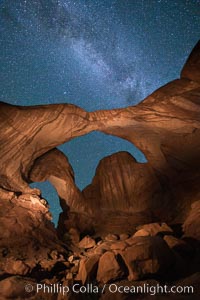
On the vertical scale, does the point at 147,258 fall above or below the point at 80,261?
above

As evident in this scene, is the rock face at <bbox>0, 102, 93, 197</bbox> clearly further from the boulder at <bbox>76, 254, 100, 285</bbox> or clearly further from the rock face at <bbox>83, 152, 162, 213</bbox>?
the boulder at <bbox>76, 254, 100, 285</bbox>

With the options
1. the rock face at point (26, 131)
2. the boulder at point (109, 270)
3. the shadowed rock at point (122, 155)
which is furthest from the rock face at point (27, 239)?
the boulder at point (109, 270)

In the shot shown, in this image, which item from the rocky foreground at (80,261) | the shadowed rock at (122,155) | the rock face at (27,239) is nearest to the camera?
the rocky foreground at (80,261)

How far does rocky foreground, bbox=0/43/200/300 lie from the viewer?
4227mm

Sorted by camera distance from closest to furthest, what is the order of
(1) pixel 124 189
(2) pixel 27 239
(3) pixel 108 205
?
(2) pixel 27 239, (3) pixel 108 205, (1) pixel 124 189

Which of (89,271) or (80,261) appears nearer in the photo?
(89,271)

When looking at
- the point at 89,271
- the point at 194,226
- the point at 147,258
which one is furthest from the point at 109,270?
the point at 194,226

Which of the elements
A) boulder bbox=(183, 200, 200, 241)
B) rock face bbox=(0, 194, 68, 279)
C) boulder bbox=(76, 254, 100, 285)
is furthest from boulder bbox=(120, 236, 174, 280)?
boulder bbox=(183, 200, 200, 241)

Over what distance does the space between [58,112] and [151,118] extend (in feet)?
10.1

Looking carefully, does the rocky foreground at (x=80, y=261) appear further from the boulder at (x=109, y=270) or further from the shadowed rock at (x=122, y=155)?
the shadowed rock at (x=122, y=155)

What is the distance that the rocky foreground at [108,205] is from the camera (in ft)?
13.9

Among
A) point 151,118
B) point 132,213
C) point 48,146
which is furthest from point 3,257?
point 132,213

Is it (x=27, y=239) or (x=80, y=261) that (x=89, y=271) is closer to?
(x=80, y=261)

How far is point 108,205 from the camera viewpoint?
472 inches
